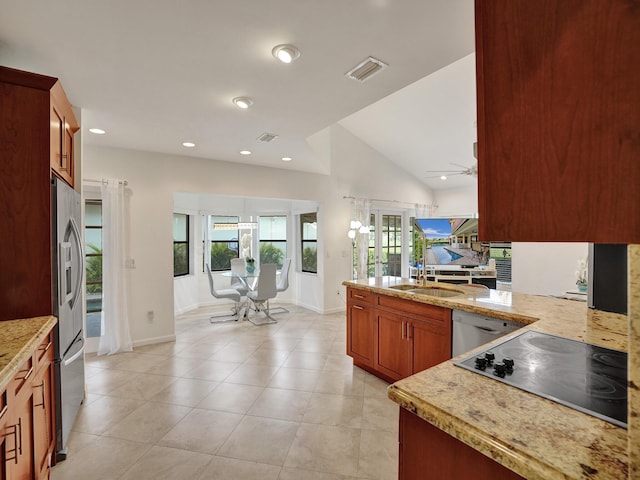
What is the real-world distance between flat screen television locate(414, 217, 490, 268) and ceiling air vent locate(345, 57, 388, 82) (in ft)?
14.7

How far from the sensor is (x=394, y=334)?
281cm

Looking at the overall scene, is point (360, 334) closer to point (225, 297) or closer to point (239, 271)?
point (225, 297)

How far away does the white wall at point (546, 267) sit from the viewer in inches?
195

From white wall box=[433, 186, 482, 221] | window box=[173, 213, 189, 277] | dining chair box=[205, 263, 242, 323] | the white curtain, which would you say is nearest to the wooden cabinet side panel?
the white curtain

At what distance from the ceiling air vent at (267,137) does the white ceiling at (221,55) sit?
0.31 feet

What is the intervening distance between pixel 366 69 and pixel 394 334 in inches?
85.2

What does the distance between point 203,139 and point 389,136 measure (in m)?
3.37

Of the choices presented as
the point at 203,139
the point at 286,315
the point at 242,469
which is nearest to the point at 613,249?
the point at 242,469

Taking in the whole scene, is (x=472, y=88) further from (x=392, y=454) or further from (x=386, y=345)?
(x=392, y=454)

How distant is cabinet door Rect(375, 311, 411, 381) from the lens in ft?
8.91

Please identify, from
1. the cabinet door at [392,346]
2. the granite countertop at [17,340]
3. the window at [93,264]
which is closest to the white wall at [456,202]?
the cabinet door at [392,346]

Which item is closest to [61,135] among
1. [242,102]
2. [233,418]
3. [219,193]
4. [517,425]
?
[242,102]

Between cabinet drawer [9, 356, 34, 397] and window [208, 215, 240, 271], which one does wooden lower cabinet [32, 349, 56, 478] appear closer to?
cabinet drawer [9, 356, 34, 397]

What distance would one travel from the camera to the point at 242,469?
1885mm
